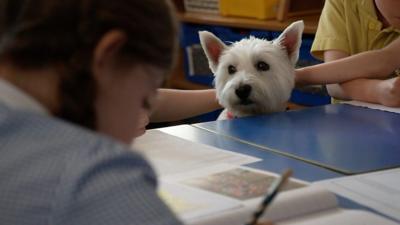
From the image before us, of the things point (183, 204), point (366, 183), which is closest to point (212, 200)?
point (183, 204)

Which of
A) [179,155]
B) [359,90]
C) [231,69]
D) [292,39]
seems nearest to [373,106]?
[359,90]

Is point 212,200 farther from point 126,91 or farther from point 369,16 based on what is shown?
point 369,16

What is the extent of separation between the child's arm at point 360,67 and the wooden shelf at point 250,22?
2.15ft

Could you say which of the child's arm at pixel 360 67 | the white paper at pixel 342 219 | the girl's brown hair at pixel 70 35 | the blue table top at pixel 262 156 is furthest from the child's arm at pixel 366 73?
the girl's brown hair at pixel 70 35

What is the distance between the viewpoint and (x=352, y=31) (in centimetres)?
179

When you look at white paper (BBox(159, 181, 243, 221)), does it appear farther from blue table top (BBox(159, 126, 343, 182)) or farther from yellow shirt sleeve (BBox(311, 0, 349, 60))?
yellow shirt sleeve (BBox(311, 0, 349, 60))

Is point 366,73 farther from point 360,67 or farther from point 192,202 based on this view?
point 192,202

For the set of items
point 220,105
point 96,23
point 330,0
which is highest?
point 96,23

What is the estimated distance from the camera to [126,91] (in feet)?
1.76

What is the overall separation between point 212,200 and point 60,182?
1.31ft

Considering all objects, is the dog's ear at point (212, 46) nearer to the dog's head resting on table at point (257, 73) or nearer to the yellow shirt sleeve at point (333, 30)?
the dog's head resting on table at point (257, 73)

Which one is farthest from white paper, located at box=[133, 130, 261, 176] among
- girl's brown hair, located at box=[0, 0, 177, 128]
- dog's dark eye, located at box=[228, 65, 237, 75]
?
girl's brown hair, located at box=[0, 0, 177, 128]

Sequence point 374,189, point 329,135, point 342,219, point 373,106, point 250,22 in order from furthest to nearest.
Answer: point 250,22 → point 373,106 → point 329,135 → point 374,189 → point 342,219

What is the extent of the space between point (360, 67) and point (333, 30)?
186mm
